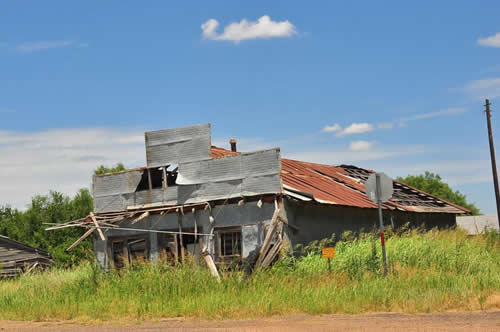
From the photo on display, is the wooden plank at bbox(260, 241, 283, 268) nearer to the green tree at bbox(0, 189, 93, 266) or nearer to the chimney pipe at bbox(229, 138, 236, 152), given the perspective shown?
the chimney pipe at bbox(229, 138, 236, 152)

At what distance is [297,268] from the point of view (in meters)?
19.3

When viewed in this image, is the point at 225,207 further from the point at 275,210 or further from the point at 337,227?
the point at 337,227

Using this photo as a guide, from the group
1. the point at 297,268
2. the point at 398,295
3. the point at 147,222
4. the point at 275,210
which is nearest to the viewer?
the point at 398,295

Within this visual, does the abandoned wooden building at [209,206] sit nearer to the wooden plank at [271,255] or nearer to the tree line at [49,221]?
the wooden plank at [271,255]

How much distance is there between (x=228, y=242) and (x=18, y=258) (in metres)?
19.5

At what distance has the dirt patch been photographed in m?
10.8

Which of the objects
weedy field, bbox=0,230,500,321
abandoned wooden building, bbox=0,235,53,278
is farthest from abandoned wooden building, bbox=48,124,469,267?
abandoned wooden building, bbox=0,235,53,278

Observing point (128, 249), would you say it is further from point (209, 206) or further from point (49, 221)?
point (49, 221)

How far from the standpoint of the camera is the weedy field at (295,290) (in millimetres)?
13297

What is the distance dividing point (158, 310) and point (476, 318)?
20.9 feet

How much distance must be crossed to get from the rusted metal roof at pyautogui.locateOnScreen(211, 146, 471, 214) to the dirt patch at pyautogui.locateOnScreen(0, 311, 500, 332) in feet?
29.2

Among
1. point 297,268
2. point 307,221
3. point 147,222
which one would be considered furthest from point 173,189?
point 297,268

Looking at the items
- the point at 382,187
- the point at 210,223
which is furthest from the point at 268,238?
the point at 382,187

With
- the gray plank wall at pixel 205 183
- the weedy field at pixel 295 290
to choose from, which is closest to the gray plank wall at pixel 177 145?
the gray plank wall at pixel 205 183
